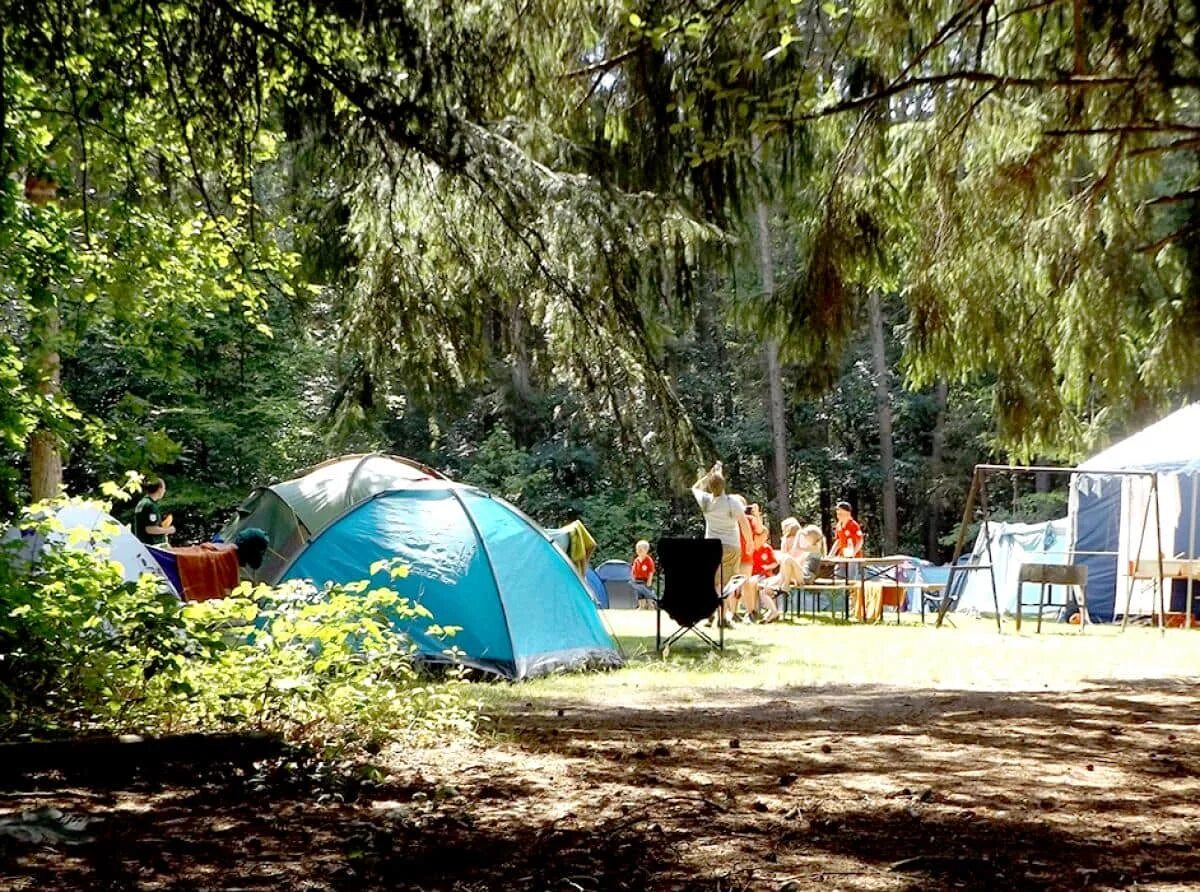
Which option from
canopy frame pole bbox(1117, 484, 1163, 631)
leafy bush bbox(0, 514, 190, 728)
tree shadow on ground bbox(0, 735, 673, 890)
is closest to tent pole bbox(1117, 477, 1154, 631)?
canopy frame pole bbox(1117, 484, 1163, 631)

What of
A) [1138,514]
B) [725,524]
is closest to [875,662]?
[725,524]

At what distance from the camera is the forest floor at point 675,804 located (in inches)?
108

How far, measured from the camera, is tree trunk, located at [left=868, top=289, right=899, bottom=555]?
87.2ft

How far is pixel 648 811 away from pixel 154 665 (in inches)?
70.4

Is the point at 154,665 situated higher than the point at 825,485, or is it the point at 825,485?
the point at 825,485

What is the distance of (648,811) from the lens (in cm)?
334

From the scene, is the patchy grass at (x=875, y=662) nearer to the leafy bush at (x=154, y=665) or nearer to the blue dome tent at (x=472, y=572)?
the blue dome tent at (x=472, y=572)

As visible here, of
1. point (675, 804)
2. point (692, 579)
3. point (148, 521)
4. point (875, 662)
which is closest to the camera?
point (675, 804)

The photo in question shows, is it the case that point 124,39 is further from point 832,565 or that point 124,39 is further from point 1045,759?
point 832,565

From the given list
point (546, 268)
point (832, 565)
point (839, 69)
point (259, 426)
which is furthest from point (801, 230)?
point (259, 426)

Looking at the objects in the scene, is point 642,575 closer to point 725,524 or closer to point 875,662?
point 725,524

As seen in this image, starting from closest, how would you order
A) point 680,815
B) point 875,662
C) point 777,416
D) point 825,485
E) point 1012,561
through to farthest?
point 680,815 → point 875,662 → point 1012,561 → point 777,416 → point 825,485

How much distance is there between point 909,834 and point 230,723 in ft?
7.91

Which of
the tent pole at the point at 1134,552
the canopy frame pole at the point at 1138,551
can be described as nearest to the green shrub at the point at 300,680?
the canopy frame pole at the point at 1138,551
